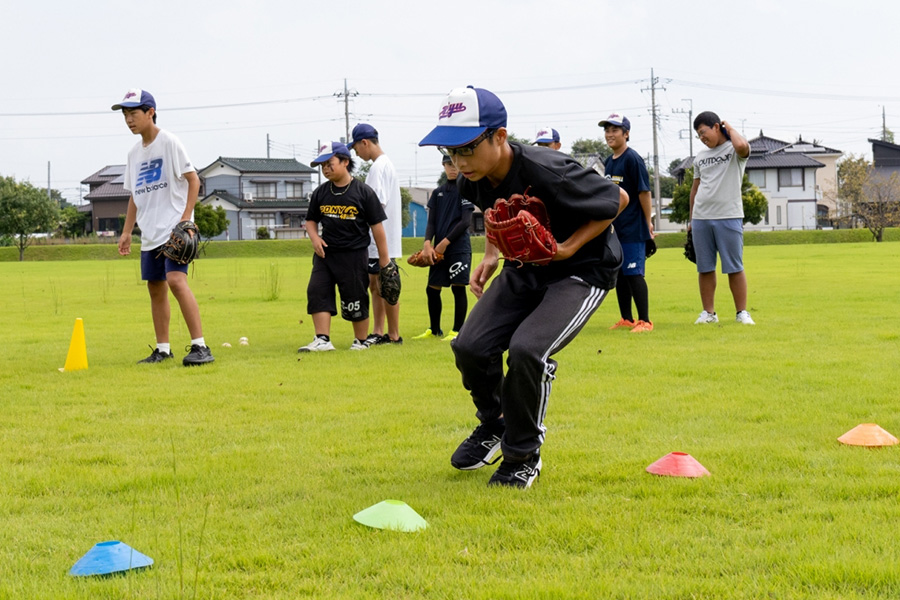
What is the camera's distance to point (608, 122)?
1019 centimetres

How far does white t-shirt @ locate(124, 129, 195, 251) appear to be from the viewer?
27.7ft

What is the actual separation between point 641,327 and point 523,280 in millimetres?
5972

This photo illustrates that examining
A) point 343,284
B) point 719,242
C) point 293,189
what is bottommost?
point 343,284

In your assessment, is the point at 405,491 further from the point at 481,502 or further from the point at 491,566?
the point at 491,566

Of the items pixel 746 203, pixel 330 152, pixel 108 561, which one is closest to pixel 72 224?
pixel 746 203

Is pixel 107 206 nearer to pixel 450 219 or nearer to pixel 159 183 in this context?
pixel 450 219

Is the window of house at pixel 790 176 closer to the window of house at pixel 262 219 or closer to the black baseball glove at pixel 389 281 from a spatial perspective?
the window of house at pixel 262 219

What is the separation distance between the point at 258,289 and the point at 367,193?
1184 cm

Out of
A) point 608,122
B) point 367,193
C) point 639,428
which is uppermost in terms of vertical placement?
point 608,122

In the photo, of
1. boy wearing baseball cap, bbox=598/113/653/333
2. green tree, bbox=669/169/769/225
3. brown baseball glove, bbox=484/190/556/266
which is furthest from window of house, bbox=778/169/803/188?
brown baseball glove, bbox=484/190/556/266

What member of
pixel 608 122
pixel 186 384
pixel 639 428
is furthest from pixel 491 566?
pixel 608 122

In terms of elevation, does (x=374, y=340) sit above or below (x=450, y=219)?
below

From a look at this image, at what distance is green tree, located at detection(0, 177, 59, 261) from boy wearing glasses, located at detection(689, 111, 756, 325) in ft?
165

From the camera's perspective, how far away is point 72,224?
256ft
